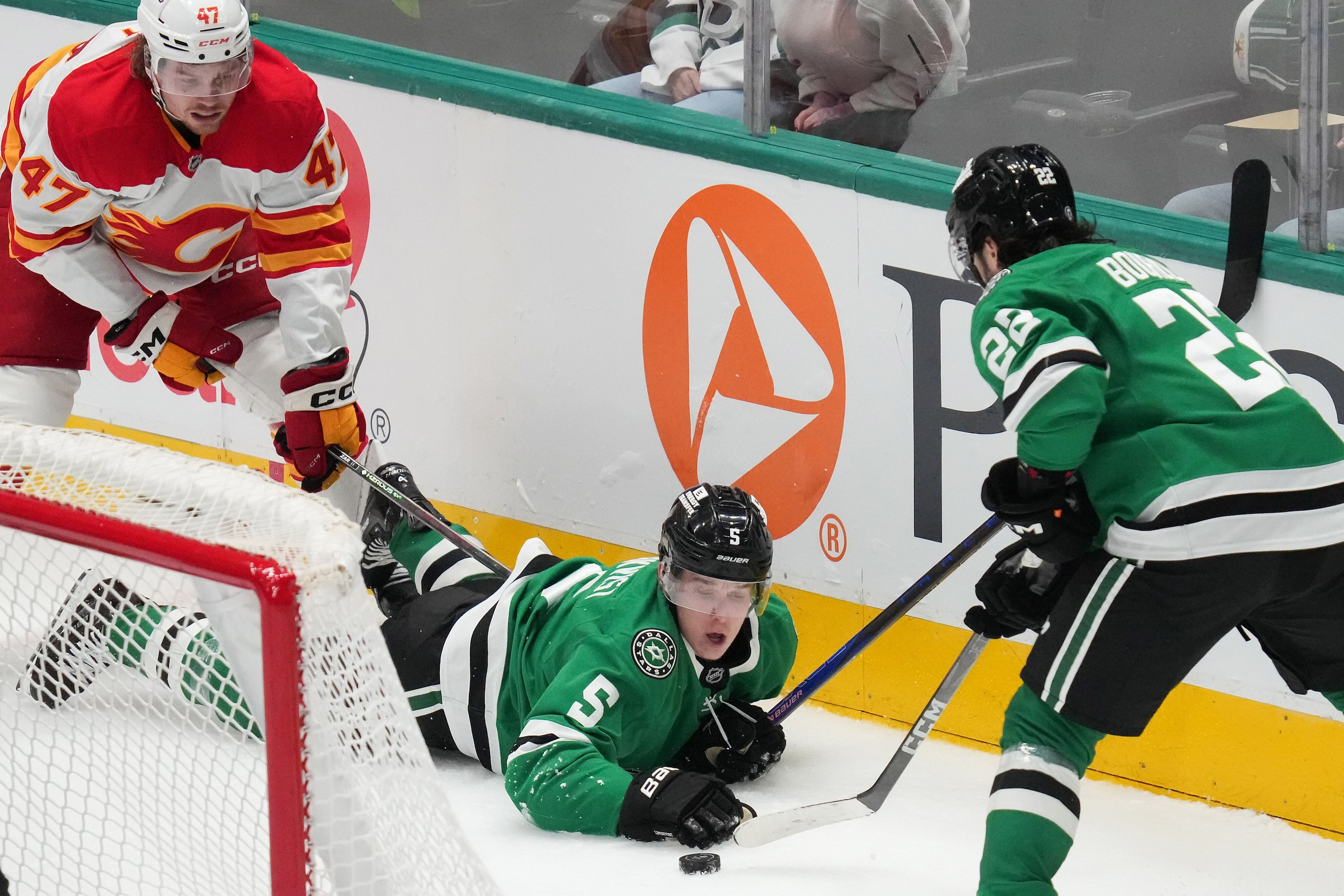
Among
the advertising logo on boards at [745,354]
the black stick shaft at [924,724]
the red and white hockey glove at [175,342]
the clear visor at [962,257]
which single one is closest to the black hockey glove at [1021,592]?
the black stick shaft at [924,724]

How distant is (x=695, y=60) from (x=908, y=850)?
1665mm

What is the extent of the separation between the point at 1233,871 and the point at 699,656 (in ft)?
3.01

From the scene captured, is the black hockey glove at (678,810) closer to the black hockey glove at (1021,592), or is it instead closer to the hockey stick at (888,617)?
the hockey stick at (888,617)

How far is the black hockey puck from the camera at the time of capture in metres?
2.70

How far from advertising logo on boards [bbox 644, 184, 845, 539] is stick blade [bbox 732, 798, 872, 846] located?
0.78 meters

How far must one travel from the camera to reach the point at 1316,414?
A: 7.69 feet

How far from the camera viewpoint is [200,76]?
3.11 metres

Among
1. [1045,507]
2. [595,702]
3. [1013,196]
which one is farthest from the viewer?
[595,702]

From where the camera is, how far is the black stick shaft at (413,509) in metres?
3.54

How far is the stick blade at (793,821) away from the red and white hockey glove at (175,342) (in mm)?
1543

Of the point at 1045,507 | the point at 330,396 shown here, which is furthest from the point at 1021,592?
the point at 330,396

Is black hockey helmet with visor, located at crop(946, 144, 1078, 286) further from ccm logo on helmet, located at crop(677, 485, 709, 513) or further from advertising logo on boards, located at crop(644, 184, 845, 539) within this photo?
advertising logo on boards, located at crop(644, 184, 845, 539)

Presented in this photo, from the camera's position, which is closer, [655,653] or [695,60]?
[655,653]

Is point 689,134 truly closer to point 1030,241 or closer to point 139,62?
point 139,62
